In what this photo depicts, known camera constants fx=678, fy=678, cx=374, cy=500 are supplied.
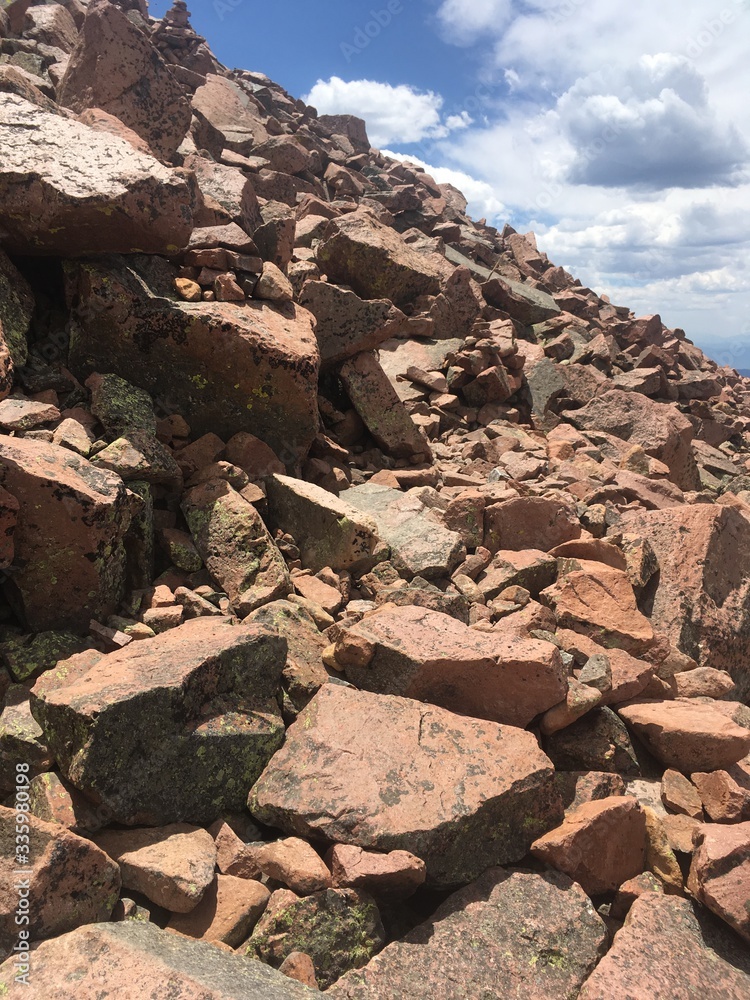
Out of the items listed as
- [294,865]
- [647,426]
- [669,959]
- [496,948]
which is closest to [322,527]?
[294,865]

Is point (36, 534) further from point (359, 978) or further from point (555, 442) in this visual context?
point (555, 442)

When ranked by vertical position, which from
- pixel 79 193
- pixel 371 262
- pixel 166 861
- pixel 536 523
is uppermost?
pixel 371 262

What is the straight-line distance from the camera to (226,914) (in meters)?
2.82

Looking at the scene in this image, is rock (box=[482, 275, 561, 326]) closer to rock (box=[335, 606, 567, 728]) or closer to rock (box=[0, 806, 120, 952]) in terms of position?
rock (box=[335, 606, 567, 728])

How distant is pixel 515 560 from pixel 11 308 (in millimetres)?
4158

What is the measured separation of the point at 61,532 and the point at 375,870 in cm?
236

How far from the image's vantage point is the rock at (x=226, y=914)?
278 centimetres

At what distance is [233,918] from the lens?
9.20 ft

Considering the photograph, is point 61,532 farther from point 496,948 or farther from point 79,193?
point 496,948

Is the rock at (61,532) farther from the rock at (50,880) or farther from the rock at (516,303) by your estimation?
the rock at (516,303)

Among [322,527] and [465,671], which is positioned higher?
[322,527]

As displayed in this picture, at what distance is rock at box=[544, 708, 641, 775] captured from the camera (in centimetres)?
390

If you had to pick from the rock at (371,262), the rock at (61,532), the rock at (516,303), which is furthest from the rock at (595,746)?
the rock at (516,303)

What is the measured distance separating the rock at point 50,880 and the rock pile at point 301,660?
1cm
